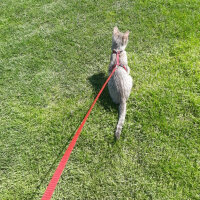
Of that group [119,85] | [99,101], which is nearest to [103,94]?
[99,101]

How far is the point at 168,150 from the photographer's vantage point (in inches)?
101

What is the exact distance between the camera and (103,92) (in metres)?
3.10

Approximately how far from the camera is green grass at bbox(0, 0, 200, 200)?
2391mm

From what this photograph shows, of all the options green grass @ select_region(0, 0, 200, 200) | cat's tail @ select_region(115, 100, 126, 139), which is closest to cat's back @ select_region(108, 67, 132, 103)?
cat's tail @ select_region(115, 100, 126, 139)

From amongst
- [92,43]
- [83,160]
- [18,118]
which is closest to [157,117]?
[83,160]

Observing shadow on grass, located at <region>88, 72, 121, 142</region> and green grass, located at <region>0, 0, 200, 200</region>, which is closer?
green grass, located at <region>0, 0, 200, 200</region>

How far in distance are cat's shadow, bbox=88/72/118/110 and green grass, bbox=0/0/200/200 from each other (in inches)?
0.8

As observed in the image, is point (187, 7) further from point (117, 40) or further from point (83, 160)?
point (83, 160)

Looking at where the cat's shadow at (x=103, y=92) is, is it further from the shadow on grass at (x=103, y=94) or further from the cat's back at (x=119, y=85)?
the cat's back at (x=119, y=85)

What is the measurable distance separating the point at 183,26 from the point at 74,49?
2671 millimetres

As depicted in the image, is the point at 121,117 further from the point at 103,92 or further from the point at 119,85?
the point at 103,92

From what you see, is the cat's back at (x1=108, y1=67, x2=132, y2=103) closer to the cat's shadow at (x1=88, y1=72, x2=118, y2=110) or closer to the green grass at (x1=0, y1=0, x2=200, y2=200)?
the cat's shadow at (x1=88, y1=72, x2=118, y2=110)

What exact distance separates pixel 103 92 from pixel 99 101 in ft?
0.69

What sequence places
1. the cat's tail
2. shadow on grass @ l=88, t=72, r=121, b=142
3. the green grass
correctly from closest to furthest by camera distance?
the green grass → the cat's tail → shadow on grass @ l=88, t=72, r=121, b=142
